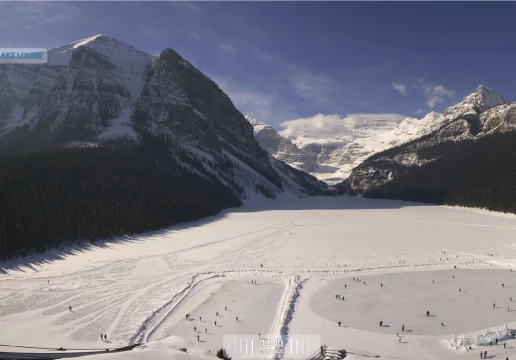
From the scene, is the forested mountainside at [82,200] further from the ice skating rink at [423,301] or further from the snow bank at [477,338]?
the snow bank at [477,338]

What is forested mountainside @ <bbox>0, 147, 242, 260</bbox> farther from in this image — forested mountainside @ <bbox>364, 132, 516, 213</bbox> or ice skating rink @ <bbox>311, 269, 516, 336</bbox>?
forested mountainside @ <bbox>364, 132, 516, 213</bbox>

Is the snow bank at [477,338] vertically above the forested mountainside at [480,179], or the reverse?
the forested mountainside at [480,179]

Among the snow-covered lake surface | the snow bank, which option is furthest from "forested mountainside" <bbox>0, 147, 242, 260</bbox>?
the snow bank

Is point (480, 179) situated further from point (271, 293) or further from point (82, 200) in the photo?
point (82, 200)

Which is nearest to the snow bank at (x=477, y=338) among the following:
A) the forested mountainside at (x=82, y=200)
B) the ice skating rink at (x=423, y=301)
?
the ice skating rink at (x=423, y=301)

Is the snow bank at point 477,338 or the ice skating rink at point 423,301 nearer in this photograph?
the snow bank at point 477,338

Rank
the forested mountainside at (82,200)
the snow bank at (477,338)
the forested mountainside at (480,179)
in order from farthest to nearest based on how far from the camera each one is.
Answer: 1. the forested mountainside at (480,179)
2. the forested mountainside at (82,200)
3. the snow bank at (477,338)
